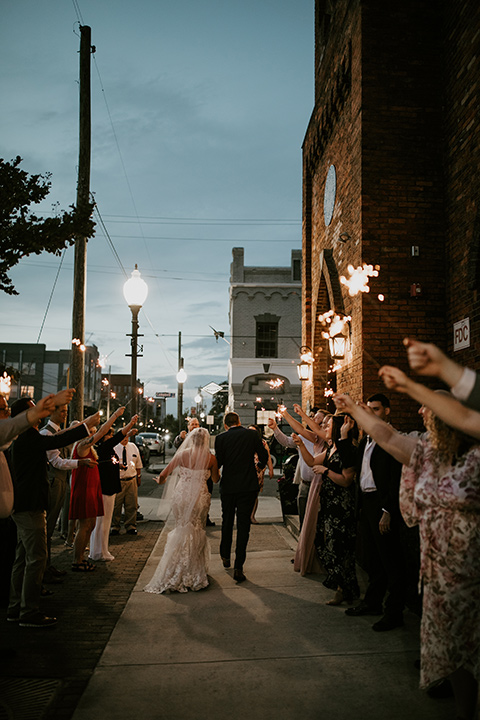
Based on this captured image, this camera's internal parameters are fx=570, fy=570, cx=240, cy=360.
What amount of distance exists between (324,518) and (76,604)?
2.92 m

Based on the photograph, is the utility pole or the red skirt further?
the utility pole

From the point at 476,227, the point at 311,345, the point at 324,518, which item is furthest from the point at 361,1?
the point at 324,518

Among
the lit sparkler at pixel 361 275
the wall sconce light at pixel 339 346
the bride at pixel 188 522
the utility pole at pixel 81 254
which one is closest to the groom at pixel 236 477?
the bride at pixel 188 522

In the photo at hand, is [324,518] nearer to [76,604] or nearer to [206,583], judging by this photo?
[206,583]

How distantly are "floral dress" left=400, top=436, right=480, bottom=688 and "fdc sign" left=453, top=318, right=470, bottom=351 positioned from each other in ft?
14.1

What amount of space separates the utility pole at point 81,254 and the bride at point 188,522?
3.74 meters

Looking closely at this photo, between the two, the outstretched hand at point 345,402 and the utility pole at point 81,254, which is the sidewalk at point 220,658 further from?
the utility pole at point 81,254

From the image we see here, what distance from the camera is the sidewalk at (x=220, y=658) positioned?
12.5 ft

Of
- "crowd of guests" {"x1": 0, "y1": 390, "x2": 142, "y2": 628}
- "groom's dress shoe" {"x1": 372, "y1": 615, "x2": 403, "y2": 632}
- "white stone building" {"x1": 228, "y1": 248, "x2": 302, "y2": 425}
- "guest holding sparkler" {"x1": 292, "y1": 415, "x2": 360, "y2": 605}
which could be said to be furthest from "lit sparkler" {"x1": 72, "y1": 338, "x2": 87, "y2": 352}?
"white stone building" {"x1": 228, "y1": 248, "x2": 302, "y2": 425}

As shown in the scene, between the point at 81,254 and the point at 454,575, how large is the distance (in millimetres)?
9568

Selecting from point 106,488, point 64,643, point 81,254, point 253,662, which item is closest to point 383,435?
point 253,662

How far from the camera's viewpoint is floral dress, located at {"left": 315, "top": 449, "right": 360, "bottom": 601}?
626 cm

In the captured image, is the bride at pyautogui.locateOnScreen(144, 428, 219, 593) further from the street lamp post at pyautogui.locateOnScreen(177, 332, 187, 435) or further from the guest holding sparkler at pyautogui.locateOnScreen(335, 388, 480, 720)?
the street lamp post at pyautogui.locateOnScreen(177, 332, 187, 435)

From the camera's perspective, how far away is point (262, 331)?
3744 cm
